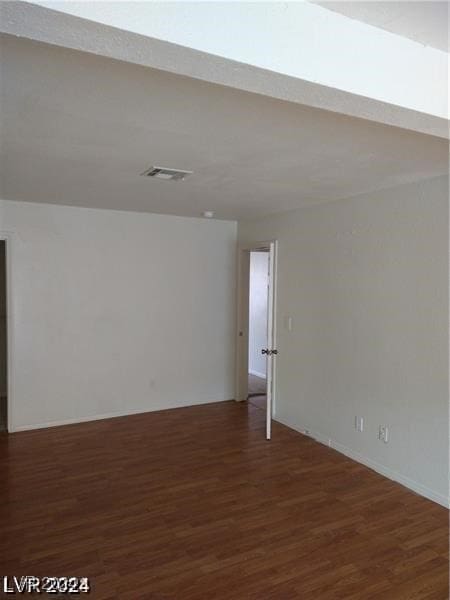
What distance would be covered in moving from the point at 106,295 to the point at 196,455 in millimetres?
2157

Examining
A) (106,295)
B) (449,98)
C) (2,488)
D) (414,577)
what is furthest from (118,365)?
(449,98)

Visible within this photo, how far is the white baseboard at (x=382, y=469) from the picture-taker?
124 inches

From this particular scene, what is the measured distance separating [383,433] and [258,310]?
13.6 ft

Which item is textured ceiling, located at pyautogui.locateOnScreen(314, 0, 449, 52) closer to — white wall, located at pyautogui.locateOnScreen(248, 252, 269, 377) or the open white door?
the open white door

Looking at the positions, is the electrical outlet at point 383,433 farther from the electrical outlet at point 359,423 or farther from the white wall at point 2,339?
the white wall at point 2,339

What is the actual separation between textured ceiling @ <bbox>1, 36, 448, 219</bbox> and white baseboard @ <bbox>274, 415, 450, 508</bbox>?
242 centimetres

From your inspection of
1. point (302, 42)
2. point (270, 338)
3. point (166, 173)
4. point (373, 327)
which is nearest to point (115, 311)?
point (270, 338)

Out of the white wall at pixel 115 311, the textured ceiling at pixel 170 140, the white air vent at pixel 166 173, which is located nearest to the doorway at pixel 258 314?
the white wall at pixel 115 311

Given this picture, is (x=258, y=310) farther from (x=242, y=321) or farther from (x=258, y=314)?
(x=242, y=321)

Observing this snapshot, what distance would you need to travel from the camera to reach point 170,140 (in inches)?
95.0

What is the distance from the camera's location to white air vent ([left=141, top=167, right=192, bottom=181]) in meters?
3.06

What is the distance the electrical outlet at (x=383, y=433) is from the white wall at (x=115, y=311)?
2.58 meters

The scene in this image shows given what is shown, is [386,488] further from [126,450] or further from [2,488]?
[2,488]

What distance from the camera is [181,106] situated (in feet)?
6.39
